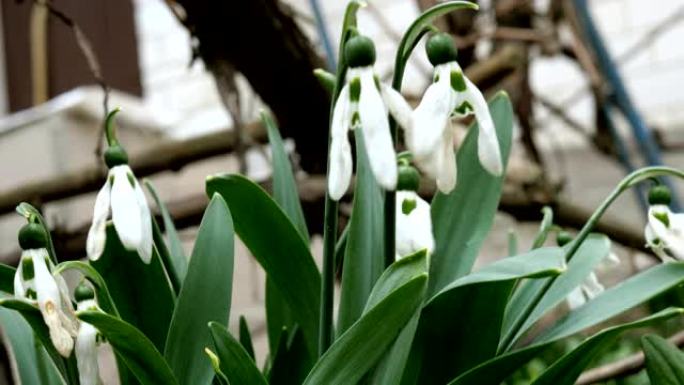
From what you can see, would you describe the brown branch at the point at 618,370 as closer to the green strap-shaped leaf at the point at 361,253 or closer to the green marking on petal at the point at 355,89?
the green strap-shaped leaf at the point at 361,253

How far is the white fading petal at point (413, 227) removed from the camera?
708mm

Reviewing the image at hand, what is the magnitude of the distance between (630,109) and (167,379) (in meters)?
1.47

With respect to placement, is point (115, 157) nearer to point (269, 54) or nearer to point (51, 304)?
point (51, 304)

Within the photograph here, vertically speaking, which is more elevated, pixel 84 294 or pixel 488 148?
pixel 488 148

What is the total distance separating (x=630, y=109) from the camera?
1976 millimetres

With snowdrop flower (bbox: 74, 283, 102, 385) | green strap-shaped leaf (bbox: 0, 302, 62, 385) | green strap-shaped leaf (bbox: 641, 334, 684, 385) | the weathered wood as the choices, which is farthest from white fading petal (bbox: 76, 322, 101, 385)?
the weathered wood

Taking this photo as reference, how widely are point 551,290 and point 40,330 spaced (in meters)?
0.40

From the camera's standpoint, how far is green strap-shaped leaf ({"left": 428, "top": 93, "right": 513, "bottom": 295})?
0.83m

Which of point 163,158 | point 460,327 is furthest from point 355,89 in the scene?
point 163,158

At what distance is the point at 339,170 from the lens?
63cm

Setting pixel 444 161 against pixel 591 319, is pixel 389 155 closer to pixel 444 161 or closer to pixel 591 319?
pixel 444 161

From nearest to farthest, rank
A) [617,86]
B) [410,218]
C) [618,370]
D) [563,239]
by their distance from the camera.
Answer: [410,218], [563,239], [618,370], [617,86]

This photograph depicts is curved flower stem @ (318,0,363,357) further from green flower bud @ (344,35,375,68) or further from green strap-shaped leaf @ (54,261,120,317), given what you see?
green strap-shaped leaf @ (54,261,120,317)

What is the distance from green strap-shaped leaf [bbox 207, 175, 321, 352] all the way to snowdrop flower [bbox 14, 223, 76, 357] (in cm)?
14
